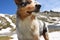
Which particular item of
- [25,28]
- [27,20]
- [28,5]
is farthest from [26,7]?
[25,28]

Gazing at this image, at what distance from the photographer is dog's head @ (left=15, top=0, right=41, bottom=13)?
17.1 feet

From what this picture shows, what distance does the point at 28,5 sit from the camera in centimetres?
535

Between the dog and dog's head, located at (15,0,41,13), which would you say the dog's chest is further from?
dog's head, located at (15,0,41,13)

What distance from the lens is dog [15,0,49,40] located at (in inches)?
210

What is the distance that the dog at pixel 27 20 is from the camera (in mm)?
5324

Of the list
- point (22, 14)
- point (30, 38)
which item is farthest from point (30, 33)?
point (22, 14)

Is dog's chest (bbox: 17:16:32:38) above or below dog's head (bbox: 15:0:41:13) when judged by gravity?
below

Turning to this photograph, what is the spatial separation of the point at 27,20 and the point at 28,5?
1.24ft

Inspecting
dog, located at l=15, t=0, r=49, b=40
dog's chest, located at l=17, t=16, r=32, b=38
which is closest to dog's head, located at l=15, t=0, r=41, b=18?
dog, located at l=15, t=0, r=49, b=40

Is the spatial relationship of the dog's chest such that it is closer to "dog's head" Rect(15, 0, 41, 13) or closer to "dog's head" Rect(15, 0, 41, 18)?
"dog's head" Rect(15, 0, 41, 18)

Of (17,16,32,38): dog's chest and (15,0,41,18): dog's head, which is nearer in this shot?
(15,0,41,18): dog's head

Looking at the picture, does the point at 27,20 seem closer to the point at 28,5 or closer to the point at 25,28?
the point at 25,28

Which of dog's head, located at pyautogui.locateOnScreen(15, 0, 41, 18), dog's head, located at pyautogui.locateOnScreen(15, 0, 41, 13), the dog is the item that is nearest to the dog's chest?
the dog

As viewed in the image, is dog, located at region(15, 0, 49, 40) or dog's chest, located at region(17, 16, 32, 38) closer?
dog, located at region(15, 0, 49, 40)
